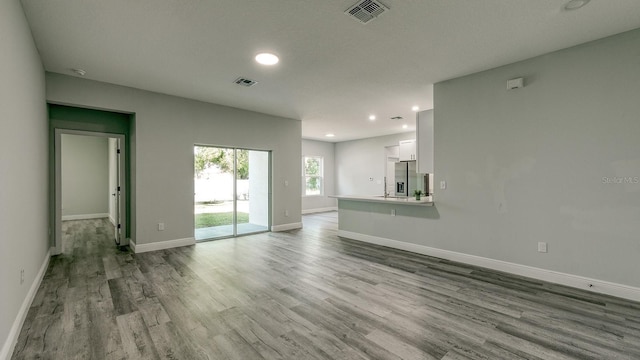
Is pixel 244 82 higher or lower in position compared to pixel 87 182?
higher

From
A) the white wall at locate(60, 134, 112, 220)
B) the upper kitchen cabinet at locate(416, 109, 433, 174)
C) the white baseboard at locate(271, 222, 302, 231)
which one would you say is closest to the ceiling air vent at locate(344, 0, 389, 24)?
the upper kitchen cabinet at locate(416, 109, 433, 174)

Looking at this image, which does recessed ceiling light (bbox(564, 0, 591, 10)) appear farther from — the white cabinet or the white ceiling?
the white cabinet

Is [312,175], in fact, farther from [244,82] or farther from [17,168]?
[17,168]

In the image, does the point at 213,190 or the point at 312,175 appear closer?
the point at 213,190

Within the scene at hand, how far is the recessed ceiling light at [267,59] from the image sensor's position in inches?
136

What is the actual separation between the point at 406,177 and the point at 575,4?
16.1 feet

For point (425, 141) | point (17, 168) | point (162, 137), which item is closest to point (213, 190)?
point (162, 137)

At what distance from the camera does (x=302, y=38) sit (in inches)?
119

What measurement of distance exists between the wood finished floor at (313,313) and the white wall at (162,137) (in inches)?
36.8

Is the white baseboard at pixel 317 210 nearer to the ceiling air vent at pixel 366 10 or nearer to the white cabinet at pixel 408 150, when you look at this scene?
the white cabinet at pixel 408 150

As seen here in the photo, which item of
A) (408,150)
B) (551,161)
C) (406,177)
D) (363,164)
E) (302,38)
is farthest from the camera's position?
(363,164)

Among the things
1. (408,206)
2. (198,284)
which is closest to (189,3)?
(198,284)

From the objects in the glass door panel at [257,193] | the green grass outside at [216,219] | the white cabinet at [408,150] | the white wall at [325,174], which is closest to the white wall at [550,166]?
the white cabinet at [408,150]

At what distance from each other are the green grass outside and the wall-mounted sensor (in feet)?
17.5
